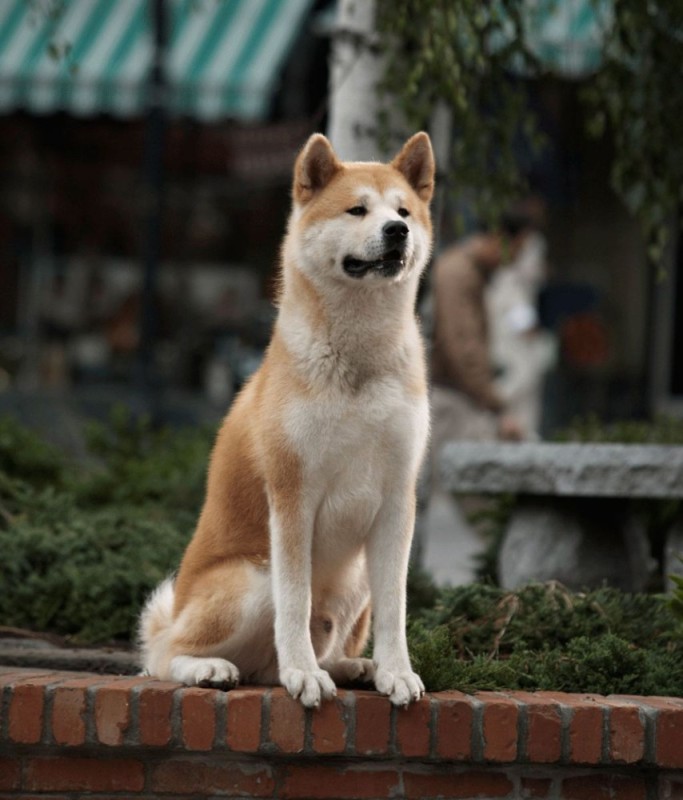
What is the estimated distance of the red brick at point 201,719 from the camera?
3.26 meters

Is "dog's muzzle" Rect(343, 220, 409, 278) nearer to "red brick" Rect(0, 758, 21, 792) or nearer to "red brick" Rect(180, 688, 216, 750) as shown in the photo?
"red brick" Rect(180, 688, 216, 750)

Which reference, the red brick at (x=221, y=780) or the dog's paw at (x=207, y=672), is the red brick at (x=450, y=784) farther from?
the dog's paw at (x=207, y=672)

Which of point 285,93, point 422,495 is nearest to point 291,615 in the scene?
point 422,495

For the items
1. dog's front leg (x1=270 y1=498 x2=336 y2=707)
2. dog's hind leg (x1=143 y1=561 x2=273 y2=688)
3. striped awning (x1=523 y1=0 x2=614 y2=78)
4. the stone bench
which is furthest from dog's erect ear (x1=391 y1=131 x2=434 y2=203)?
striped awning (x1=523 y1=0 x2=614 y2=78)

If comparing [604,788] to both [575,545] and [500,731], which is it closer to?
[500,731]

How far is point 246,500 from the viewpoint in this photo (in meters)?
3.39

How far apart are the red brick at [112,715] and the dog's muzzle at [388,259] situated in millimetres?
1133

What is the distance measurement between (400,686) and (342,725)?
0.54 feet

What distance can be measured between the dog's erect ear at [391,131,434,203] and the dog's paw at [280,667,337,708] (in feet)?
3.95

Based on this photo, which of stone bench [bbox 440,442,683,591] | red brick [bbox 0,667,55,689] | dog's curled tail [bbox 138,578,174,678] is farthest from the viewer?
stone bench [bbox 440,442,683,591]

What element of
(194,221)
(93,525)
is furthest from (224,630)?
(194,221)

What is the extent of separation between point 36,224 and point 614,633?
9303mm

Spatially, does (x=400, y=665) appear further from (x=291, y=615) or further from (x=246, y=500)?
(x=246, y=500)

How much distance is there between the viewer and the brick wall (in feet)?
10.7
